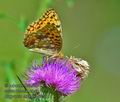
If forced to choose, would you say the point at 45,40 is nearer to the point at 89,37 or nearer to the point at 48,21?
the point at 48,21

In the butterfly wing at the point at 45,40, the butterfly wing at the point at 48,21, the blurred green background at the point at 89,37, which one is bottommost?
the blurred green background at the point at 89,37

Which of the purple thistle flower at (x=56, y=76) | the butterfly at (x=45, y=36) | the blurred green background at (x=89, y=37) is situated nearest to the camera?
the purple thistle flower at (x=56, y=76)

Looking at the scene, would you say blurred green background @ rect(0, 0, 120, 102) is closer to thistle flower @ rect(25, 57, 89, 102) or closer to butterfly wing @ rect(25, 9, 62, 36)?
butterfly wing @ rect(25, 9, 62, 36)

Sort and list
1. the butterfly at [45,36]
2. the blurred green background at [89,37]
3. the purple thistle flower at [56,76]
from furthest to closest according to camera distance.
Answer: the blurred green background at [89,37], the butterfly at [45,36], the purple thistle flower at [56,76]

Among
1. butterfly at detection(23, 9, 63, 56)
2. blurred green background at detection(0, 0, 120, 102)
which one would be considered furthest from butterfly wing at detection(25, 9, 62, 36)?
blurred green background at detection(0, 0, 120, 102)

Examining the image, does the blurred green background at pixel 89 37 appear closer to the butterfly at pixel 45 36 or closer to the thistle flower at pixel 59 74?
the butterfly at pixel 45 36

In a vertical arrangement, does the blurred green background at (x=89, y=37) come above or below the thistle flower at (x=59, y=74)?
below

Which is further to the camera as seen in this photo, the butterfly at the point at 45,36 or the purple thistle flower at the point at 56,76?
the butterfly at the point at 45,36

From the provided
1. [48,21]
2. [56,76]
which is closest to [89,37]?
[48,21]

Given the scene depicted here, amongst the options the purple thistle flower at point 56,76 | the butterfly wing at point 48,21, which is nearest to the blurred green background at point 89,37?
the butterfly wing at point 48,21
